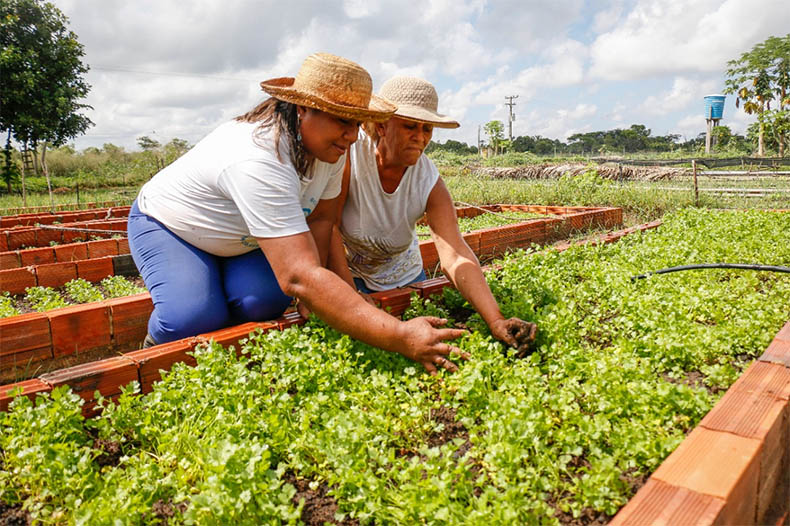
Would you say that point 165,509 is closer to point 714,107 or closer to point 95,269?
point 95,269

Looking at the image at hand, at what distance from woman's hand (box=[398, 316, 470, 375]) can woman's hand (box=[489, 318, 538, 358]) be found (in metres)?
0.32

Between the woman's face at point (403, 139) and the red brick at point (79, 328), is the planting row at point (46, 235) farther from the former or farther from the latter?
the woman's face at point (403, 139)

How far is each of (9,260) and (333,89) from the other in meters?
4.76

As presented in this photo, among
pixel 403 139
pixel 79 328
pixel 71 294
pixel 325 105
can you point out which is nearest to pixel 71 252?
pixel 71 294

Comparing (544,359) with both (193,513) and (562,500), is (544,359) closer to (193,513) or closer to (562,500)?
(562,500)

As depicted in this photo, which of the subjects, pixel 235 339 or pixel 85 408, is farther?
pixel 235 339

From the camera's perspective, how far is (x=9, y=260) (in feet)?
17.3

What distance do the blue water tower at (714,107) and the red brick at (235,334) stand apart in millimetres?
51951

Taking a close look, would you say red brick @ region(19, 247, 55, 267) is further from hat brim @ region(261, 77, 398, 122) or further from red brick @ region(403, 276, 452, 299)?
hat brim @ region(261, 77, 398, 122)

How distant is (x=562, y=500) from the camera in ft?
4.97

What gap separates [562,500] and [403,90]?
1890 millimetres

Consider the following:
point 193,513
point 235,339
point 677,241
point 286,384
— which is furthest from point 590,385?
point 677,241

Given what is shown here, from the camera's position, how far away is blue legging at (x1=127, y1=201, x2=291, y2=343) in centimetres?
244

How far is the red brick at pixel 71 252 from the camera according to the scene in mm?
5512
